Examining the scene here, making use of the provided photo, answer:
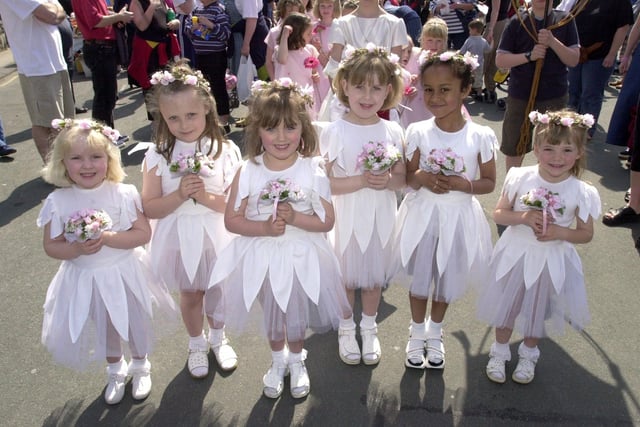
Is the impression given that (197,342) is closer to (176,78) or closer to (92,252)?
(92,252)

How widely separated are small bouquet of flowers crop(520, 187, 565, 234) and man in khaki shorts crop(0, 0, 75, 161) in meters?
4.84

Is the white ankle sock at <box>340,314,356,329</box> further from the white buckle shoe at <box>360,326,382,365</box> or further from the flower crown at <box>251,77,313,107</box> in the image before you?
the flower crown at <box>251,77,313,107</box>

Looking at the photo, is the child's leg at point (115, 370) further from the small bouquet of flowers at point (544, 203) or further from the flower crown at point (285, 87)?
the small bouquet of flowers at point (544, 203)

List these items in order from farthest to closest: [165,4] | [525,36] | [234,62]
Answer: [234,62], [165,4], [525,36]

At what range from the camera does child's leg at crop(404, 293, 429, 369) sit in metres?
3.22

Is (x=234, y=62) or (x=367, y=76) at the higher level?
(x=367, y=76)

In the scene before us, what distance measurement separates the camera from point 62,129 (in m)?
2.74

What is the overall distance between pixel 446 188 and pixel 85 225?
192cm

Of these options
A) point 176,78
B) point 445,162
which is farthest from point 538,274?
point 176,78

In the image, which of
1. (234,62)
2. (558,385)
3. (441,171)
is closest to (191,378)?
(441,171)

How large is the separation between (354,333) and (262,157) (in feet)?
4.47

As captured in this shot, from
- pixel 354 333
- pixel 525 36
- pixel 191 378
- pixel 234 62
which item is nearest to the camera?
pixel 191 378

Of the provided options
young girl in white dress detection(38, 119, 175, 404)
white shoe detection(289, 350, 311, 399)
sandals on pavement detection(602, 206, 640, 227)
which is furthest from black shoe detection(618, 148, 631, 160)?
young girl in white dress detection(38, 119, 175, 404)

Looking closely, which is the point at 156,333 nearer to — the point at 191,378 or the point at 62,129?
the point at 191,378
